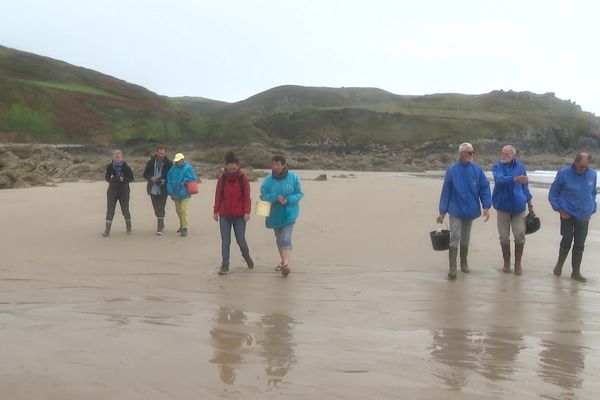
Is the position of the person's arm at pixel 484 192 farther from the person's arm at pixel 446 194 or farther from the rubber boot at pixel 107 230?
the rubber boot at pixel 107 230

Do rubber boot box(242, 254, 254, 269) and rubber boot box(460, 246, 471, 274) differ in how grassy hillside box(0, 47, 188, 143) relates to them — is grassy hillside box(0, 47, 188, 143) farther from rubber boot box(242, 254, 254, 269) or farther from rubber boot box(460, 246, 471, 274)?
rubber boot box(460, 246, 471, 274)

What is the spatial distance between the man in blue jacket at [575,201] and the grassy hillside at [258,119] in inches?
2271

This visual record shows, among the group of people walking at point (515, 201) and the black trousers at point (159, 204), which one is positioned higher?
the group of people walking at point (515, 201)

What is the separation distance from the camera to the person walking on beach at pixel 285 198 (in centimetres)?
752

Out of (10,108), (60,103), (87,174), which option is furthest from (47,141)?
(87,174)

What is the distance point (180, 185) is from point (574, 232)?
21.8 ft

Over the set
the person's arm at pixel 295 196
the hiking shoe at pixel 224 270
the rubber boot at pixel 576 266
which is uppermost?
the person's arm at pixel 295 196

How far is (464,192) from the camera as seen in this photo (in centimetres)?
768

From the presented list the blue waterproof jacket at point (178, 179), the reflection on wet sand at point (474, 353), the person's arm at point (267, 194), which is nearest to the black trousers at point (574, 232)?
the reflection on wet sand at point (474, 353)

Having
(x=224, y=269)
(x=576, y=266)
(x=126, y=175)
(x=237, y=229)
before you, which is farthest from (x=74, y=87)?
(x=576, y=266)

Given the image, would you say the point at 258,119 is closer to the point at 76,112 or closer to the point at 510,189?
the point at 76,112

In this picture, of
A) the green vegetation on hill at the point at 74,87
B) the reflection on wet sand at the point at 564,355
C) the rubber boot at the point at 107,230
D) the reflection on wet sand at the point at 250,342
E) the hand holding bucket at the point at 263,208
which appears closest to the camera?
the reflection on wet sand at the point at 564,355

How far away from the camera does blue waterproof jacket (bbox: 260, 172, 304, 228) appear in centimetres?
752

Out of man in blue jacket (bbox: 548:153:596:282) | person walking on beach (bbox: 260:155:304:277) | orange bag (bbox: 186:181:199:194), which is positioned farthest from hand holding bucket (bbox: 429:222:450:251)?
orange bag (bbox: 186:181:199:194)
